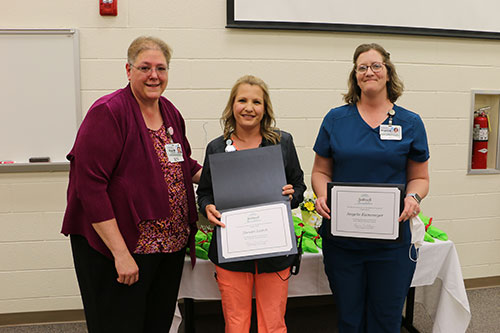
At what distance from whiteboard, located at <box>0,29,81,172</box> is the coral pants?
1541mm

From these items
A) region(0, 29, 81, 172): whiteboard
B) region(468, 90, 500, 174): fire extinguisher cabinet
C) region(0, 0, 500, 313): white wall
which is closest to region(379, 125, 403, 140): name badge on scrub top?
region(0, 0, 500, 313): white wall

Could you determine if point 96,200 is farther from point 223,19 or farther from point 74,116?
point 223,19

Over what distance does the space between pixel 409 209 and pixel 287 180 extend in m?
0.50

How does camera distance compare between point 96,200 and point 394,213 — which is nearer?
point 96,200

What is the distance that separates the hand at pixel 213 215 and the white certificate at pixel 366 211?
1.53 ft

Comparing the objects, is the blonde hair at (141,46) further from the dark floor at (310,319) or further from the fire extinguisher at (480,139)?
the fire extinguisher at (480,139)

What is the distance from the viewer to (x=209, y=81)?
103 inches

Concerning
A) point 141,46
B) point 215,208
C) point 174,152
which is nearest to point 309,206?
point 215,208

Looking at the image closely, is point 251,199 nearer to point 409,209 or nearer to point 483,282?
point 409,209

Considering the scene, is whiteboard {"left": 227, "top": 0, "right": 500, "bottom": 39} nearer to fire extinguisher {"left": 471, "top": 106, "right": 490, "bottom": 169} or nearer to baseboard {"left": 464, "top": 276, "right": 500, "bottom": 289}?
fire extinguisher {"left": 471, "top": 106, "right": 490, "bottom": 169}

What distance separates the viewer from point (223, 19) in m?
2.57

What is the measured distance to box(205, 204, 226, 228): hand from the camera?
1.48 metres

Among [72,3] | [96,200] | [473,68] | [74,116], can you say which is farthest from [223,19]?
[473,68]

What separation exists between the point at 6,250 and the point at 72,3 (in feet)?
5.45
